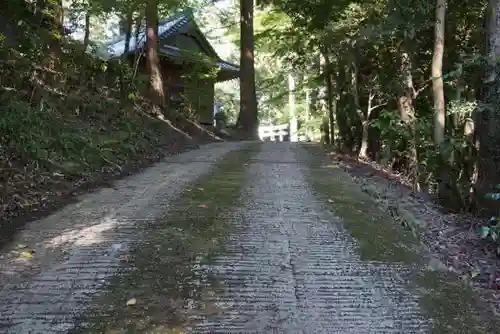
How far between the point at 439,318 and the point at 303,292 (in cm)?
97

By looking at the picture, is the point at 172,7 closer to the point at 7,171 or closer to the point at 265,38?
the point at 265,38

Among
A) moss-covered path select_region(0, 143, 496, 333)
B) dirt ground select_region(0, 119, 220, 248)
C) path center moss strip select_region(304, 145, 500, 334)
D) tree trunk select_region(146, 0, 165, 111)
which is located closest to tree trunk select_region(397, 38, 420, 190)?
path center moss strip select_region(304, 145, 500, 334)

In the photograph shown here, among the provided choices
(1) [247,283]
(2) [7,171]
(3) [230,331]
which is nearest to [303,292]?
(1) [247,283]

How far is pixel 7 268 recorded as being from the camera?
445cm

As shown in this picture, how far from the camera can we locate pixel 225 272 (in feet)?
14.3

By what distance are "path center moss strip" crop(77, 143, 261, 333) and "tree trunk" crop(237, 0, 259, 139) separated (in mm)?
15001

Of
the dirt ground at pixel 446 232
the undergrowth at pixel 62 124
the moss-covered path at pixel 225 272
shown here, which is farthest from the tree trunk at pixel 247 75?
the moss-covered path at pixel 225 272

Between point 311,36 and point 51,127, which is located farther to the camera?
point 311,36

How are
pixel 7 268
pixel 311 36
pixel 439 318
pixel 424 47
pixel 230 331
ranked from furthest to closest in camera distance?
1. pixel 311 36
2. pixel 424 47
3. pixel 7 268
4. pixel 439 318
5. pixel 230 331

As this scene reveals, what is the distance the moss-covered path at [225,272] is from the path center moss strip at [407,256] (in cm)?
1

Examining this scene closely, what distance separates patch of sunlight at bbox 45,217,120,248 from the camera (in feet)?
16.8

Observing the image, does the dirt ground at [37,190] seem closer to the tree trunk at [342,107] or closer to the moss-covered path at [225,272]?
the moss-covered path at [225,272]

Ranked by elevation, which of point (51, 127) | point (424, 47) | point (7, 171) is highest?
point (424, 47)

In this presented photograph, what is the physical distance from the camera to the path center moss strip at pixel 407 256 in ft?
12.6
